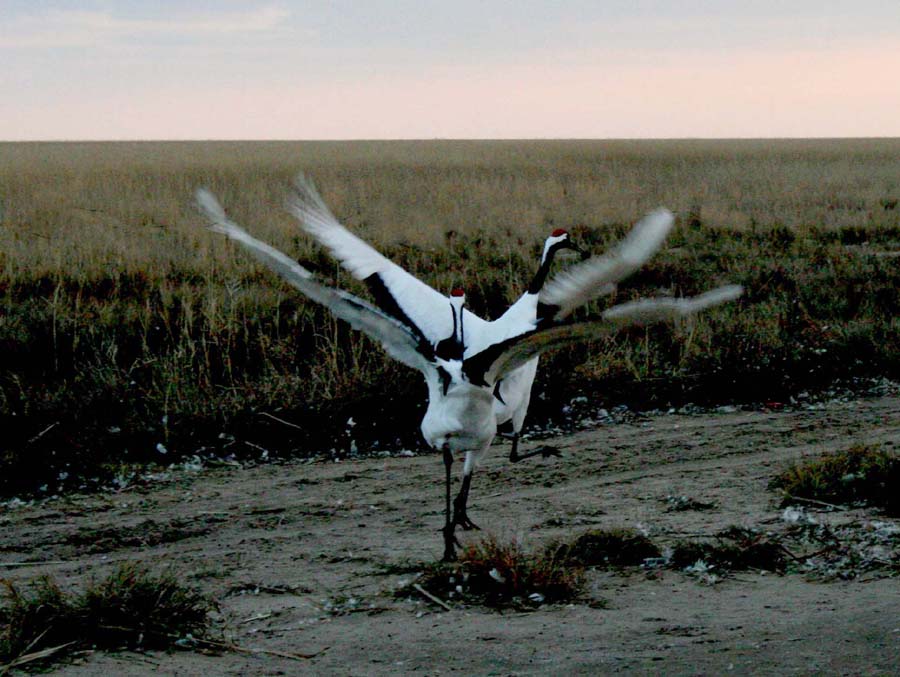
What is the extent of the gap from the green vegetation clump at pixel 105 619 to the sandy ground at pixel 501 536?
12 cm

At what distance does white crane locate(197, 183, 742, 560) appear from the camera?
4133mm

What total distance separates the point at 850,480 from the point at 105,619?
13.0 feet

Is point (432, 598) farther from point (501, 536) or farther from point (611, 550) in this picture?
point (501, 536)

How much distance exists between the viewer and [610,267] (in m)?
4.26

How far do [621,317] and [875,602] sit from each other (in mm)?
1495

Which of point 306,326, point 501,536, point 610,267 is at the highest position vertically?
point 610,267

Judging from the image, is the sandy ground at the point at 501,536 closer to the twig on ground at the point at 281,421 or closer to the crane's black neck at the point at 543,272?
the twig on ground at the point at 281,421

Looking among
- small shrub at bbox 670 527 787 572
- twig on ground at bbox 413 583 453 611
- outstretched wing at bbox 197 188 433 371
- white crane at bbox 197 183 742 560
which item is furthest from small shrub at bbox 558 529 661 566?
outstretched wing at bbox 197 188 433 371

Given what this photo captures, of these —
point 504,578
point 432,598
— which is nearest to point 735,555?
point 504,578

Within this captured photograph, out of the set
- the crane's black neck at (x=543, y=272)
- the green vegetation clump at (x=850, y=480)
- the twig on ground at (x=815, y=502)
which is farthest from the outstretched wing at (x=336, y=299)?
the green vegetation clump at (x=850, y=480)

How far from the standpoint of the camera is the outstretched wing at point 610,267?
13.4 ft

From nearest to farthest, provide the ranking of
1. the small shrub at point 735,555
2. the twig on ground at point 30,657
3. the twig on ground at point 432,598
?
the twig on ground at point 30,657 → the twig on ground at point 432,598 → the small shrub at point 735,555

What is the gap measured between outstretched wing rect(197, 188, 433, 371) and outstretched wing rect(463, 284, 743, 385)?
364 millimetres

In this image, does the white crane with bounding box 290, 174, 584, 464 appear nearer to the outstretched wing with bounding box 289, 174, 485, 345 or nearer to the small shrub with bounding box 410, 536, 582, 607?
the outstretched wing with bounding box 289, 174, 485, 345
